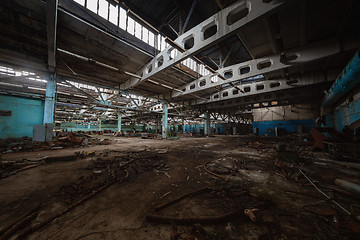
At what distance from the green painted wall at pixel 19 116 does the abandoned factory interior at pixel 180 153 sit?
2.6 inches

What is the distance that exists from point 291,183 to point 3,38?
43.2 ft

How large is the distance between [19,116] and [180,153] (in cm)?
1165

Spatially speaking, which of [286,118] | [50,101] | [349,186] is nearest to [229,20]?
[349,186]

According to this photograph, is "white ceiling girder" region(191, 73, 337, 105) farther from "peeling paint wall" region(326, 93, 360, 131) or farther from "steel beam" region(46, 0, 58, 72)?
"steel beam" region(46, 0, 58, 72)

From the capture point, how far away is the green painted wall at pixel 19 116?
24.8 ft

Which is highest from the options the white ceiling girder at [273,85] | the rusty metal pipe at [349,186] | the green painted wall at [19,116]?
the white ceiling girder at [273,85]

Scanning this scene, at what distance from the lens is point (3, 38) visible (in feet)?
18.4

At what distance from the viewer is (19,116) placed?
7.92 metres

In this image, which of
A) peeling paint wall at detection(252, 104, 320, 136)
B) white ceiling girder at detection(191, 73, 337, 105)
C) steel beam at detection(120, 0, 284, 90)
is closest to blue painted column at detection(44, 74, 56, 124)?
steel beam at detection(120, 0, 284, 90)

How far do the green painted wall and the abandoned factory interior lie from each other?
0.07 meters

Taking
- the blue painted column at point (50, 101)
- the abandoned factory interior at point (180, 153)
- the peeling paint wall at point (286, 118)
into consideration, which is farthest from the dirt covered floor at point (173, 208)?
the peeling paint wall at point (286, 118)

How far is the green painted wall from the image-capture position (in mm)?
7555

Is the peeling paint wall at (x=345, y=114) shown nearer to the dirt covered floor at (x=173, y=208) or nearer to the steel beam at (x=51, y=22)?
the dirt covered floor at (x=173, y=208)

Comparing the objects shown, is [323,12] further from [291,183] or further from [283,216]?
[283,216]
